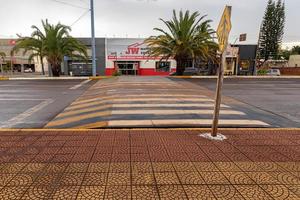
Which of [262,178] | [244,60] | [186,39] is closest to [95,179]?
[262,178]

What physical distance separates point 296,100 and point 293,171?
9010 mm

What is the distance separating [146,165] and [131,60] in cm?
3480

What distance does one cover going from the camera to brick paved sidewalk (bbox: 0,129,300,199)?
3164mm

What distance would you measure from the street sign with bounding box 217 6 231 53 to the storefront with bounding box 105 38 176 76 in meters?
31.6

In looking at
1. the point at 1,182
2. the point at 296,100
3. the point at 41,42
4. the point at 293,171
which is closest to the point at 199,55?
the point at 296,100

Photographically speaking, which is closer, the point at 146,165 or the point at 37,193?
the point at 37,193

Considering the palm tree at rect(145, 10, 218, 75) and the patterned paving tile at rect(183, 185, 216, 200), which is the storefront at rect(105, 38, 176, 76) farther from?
the patterned paving tile at rect(183, 185, 216, 200)

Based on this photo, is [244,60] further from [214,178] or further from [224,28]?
[214,178]

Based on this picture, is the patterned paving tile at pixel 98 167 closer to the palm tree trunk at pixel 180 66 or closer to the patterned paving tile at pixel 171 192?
the patterned paving tile at pixel 171 192

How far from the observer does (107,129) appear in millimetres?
6070

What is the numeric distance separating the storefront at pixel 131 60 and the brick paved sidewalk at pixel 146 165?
104 feet

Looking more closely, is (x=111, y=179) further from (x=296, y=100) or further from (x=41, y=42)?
(x=41, y=42)

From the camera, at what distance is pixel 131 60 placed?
3775 cm

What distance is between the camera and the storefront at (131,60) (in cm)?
3697
